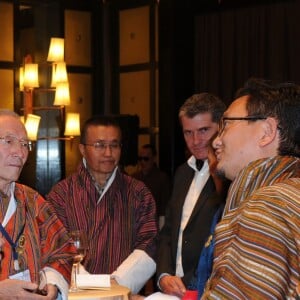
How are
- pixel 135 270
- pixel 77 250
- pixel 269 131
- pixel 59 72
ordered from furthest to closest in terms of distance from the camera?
pixel 59 72 < pixel 135 270 < pixel 77 250 < pixel 269 131

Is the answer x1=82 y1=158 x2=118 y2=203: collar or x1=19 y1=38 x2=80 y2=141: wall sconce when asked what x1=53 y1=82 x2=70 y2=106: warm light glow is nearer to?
x1=19 y1=38 x2=80 y2=141: wall sconce

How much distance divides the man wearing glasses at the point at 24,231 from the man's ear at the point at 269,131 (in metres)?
1.32

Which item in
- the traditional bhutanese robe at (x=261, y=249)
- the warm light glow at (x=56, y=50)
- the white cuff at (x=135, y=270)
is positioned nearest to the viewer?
the traditional bhutanese robe at (x=261, y=249)

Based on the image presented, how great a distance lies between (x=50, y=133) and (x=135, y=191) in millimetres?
5782

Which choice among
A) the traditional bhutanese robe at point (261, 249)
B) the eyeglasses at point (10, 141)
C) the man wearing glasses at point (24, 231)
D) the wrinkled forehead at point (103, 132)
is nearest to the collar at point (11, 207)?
the man wearing glasses at point (24, 231)

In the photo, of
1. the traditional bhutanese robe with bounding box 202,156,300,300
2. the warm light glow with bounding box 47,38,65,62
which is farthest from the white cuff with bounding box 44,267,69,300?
the warm light glow with bounding box 47,38,65,62

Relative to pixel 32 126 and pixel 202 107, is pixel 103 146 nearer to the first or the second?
pixel 202 107

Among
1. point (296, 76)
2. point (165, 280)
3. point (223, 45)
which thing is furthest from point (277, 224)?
point (223, 45)

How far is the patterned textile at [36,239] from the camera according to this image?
308cm

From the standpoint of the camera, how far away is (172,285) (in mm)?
3377

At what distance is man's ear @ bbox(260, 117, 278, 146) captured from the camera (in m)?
1.94

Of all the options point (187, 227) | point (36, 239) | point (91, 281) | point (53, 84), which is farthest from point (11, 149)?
point (53, 84)

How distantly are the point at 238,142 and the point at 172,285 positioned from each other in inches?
59.1

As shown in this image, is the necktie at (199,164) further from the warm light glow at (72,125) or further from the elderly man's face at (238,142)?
the warm light glow at (72,125)
